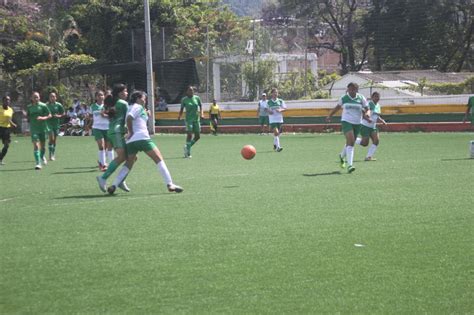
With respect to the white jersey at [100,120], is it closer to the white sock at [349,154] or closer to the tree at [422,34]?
the white sock at [349,154]

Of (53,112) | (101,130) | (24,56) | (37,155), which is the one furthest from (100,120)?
(24,56)

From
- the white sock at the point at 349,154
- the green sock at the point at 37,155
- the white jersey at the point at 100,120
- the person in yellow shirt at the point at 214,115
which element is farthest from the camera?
the person in yellow shirt at the point at 214,115

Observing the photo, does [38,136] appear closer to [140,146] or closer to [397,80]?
[140,146]

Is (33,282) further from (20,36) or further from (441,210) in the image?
(20,36)

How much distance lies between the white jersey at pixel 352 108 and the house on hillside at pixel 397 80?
22.9 meters

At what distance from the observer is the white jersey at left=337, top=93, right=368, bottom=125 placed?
1733cm

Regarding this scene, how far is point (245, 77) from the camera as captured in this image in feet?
145

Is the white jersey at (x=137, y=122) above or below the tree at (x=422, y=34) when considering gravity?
below

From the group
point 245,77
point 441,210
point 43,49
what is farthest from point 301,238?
point 43,49

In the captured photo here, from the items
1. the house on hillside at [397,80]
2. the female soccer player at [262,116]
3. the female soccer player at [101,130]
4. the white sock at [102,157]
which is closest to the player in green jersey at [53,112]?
the female soccer player at [101,130]

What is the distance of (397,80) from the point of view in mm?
45125

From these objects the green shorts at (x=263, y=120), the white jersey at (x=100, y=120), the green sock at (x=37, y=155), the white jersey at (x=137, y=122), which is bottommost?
the green shorts at (x=263, y=120)

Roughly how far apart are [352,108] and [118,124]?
5.55m

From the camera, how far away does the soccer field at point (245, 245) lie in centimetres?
639
